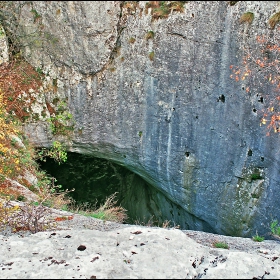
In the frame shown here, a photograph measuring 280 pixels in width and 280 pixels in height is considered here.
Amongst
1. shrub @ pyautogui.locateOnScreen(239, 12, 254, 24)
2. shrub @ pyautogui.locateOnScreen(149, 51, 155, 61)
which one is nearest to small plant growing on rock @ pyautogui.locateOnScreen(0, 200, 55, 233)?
shrub @ pyautogui.locateOnScreen(149, 51, 155, 61)

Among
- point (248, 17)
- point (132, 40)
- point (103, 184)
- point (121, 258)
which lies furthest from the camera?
point (103, 184)

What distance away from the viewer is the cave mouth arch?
1077 cm

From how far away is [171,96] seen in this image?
25.2 ft

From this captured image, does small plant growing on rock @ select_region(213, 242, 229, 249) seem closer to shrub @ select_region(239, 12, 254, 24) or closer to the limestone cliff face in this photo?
the limestone cliff face

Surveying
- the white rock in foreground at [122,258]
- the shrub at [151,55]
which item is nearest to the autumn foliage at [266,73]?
the shrub at [151,55]

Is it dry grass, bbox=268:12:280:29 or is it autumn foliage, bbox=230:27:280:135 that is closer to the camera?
dry grass, bbox=268:12:280:29

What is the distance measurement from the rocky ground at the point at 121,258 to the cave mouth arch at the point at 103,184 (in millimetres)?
6523

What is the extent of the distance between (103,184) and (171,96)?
A: 4.99m

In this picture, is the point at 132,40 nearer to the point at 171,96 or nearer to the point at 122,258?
the point at 171,96

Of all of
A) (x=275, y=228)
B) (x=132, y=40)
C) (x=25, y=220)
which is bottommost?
(x=275, y=228)

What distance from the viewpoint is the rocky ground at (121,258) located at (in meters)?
3.15

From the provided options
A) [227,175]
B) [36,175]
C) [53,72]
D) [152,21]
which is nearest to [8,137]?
[36,175]

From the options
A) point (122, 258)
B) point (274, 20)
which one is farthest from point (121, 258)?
point (274, 20)

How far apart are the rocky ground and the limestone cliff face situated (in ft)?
11.8
